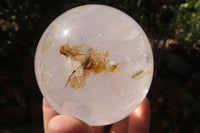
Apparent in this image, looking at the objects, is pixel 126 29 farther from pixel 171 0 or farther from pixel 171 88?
pixel 171 88

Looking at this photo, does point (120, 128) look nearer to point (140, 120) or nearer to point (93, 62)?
point (140, 120)

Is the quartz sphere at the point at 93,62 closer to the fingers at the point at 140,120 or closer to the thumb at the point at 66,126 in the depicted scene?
the thumb at the point at 66,126

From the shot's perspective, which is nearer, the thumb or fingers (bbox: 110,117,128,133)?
the thumb

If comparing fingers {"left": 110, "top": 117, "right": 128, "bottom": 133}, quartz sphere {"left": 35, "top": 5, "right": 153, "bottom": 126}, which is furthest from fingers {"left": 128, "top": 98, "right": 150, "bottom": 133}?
quartz sphere {"left": 35, "top": 5, "right": 153, "bottom": 126}

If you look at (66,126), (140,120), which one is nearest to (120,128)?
(140,120)

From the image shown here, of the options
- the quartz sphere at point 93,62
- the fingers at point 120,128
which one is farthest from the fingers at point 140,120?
the quartz sphere at point 93,62

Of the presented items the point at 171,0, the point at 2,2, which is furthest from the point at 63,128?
the point at 2,2

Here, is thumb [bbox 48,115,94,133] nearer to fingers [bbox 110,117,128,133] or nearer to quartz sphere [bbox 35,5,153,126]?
quartz sphere [bbox 35,5,153,126]
